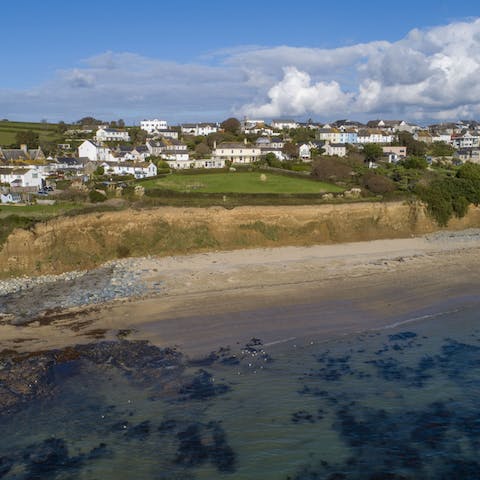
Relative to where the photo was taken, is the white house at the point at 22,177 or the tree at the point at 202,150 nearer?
the white house at the point at 22,177

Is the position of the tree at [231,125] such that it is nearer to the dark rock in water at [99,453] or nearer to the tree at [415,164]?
the tree at [415,164]

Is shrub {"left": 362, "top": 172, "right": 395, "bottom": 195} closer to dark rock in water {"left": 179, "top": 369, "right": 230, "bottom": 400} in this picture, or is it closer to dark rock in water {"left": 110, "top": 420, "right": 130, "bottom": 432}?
dark rock in water {"left": 179, "top": 369, "right": 230, "bottom": 400}

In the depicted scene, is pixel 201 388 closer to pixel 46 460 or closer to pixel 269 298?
pixel 46 460

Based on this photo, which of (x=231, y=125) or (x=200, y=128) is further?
(x=200, y=128)

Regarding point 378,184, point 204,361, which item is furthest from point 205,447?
point 378,184

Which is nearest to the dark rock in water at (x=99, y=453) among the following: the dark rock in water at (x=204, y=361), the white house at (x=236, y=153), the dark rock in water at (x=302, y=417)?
the dark rock in water at (x=302, y=417)

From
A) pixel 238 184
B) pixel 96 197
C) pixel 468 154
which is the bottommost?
pixel 96 197
